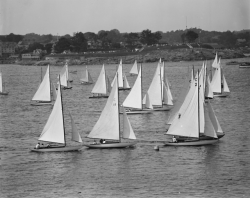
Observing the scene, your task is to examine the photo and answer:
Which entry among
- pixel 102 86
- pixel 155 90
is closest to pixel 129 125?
pixel 155 90

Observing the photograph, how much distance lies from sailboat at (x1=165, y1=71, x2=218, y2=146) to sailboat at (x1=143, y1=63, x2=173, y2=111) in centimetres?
2139

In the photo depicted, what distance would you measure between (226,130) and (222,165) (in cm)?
1615

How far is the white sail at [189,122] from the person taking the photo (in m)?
56.1

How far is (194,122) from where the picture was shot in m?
56.0

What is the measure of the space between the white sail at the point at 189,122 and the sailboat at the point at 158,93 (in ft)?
70.1

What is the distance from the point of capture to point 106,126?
2149 inches

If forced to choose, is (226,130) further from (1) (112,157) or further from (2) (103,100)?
(2) (103,100)

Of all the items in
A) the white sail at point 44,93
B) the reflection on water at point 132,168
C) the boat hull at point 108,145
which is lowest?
the reflection on water at point 132,168

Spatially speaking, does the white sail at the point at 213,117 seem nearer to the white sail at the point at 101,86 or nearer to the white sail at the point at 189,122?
the white sail at the point at 189,122

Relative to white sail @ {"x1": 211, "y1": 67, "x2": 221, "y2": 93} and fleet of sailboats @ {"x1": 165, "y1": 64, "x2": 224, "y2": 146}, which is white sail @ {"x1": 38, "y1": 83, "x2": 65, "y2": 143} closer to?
fleet of sailboats @ {"x1": 165, "y1": 64, "x2": 224, "y2": 146}

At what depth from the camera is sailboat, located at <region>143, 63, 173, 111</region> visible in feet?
259

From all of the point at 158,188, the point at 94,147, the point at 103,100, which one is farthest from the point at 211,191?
the point at 103,100

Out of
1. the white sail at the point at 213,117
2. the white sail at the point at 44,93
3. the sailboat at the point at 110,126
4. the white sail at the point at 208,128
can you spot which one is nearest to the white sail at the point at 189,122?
the white sail at the point at 208,128

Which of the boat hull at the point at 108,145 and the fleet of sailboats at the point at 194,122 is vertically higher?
the fleet of sailboats at the point at 194,122
